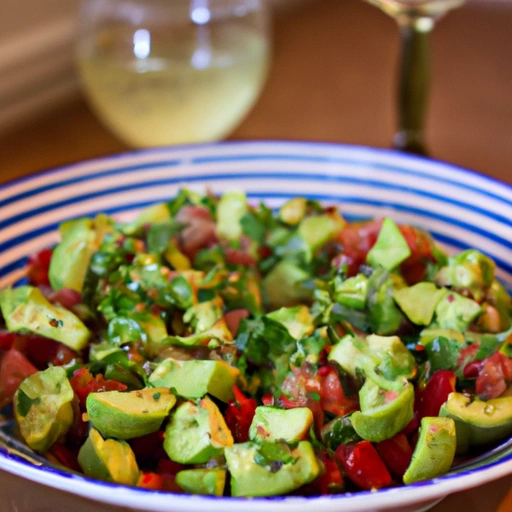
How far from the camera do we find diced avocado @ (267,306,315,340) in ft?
1.90

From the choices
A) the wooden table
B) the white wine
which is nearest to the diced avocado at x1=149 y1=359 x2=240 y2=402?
the wooden table

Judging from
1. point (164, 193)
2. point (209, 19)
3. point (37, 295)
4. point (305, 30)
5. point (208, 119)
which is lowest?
point (37, 295)

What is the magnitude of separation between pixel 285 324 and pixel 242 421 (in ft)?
0.30

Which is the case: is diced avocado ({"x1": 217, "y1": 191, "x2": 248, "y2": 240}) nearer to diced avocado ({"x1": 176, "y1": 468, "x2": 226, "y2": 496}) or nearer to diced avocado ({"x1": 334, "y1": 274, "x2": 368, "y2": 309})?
diced avocado ({"x1": 334, "y1": 274, "x2": 368, "y2": 309})

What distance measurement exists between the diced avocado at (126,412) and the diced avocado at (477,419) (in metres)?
0.18

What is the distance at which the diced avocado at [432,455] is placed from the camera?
47cm

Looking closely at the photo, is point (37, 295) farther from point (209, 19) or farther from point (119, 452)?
point (209, 19)

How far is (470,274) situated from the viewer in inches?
24.5

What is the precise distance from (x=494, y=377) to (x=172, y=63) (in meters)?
0.77

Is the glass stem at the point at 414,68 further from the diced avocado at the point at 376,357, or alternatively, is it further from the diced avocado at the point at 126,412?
the diced avocado at the point at 126,412

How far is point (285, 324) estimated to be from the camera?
58cm

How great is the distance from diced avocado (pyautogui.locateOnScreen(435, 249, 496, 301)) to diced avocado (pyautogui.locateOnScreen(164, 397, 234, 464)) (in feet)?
0.76

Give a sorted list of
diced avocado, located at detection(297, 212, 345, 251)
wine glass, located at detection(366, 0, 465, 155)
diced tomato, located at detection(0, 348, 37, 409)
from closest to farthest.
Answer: diced tomato, located at detection(0, 348, 37, 409)
diced avocado, located at detection(297, 212, 345, 251)
wine glass, located at detection(366, 0, 465, 155)

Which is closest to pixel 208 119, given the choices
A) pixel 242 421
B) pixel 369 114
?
pixel 369 114
